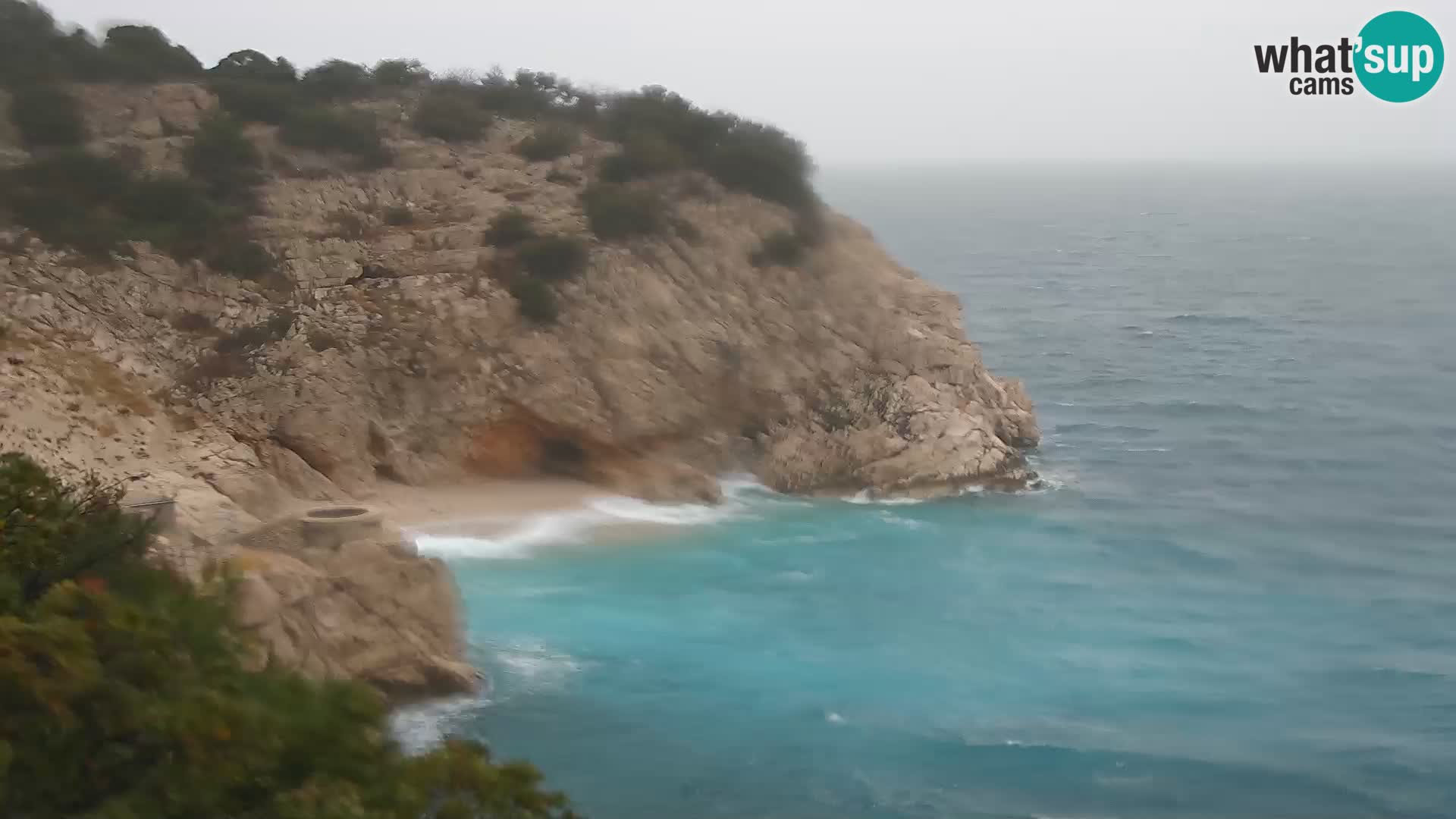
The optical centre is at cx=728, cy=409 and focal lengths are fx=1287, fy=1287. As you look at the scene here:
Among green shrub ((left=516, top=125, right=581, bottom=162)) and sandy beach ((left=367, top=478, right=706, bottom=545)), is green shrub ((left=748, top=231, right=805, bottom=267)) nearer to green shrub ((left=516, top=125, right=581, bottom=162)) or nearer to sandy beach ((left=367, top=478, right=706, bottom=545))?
green shrub ((left=516, top=125, right=581, bottom=162))

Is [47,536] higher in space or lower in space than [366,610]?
higher

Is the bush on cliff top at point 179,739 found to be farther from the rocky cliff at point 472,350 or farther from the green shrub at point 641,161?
the green shrub at point 641,161

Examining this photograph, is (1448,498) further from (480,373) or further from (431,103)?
(431,103)

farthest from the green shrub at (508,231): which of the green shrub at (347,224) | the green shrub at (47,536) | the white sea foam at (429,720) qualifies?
the green shrub at (47,536)

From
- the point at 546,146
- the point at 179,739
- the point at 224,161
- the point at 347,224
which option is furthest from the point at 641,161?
the point at 179,739

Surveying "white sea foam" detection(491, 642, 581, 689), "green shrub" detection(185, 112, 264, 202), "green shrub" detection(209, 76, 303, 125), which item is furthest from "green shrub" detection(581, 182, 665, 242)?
"white sea foam" detection(491, 642, 581, 689)

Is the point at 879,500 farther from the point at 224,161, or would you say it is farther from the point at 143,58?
the point at 143,58

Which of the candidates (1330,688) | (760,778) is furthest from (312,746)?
(1330,688)
